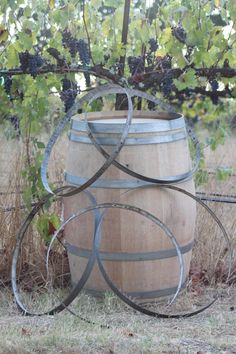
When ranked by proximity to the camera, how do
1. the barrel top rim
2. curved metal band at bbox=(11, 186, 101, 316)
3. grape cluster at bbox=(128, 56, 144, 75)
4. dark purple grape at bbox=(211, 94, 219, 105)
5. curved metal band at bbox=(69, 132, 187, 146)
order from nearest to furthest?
curved metal band at bbox=(11, 186, 101, 316) → curved metal band at bbox=(69, 132, 187, 146) → the barrel top rim → grape cluster at bbox=(128, 56, 144, 75) → dark purple grape at bbox=(211, 94, 219, 105)

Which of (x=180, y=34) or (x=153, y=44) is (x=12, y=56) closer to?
(x=153, y=44)

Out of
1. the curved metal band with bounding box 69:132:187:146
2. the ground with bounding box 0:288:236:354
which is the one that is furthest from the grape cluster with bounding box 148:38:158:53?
the ground with bounding box 0:288:236:354

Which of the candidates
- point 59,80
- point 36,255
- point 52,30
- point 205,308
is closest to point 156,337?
point 205,308

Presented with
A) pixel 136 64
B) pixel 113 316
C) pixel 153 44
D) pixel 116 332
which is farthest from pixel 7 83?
pixel 116 332

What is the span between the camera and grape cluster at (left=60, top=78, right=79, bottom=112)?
4.53m

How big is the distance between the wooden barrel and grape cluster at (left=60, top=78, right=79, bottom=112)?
0.35 m

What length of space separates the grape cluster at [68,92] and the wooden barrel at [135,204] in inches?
13.7

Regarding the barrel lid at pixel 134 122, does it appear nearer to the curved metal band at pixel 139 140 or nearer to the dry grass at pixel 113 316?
the curved metal band at pixel 139 140

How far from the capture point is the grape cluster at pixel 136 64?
4.64 meters

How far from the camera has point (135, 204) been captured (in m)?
3.97

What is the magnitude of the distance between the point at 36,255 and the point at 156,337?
135cm

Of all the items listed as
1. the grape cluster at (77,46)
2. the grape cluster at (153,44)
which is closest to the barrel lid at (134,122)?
the grape cluster at (77,46)

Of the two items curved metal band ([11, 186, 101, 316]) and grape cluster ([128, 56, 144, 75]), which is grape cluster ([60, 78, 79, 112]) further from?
curved metal band ([11, 186, 101, 316])

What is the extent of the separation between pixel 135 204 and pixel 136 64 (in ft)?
3.82
